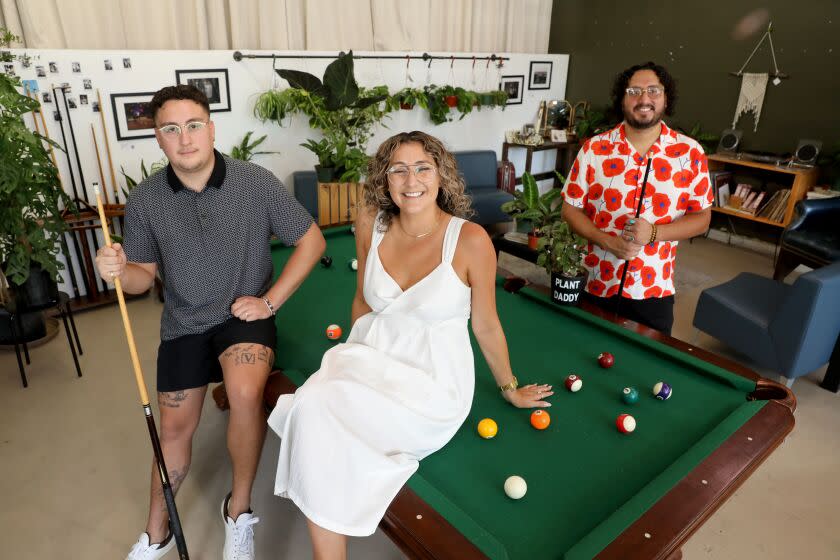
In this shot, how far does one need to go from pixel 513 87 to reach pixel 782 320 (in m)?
4.22

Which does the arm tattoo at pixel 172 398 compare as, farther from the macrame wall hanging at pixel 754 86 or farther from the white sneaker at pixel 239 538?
the macrame wall hanging at pixel 754 86

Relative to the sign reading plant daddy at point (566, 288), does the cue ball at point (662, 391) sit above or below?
below

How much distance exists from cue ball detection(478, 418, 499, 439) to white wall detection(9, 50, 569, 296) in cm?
345

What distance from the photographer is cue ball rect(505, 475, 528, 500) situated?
1440 mm

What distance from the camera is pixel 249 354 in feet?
6.52

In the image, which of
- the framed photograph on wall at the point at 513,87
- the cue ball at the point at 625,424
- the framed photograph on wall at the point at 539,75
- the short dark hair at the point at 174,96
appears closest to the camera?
the cue ball at the point at 625,424

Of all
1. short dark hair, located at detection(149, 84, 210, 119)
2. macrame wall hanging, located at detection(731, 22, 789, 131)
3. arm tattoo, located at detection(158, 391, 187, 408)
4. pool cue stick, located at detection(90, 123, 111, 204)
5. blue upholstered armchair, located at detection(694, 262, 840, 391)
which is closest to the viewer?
short dark hair, located at detection(149, 84, 210, 119)

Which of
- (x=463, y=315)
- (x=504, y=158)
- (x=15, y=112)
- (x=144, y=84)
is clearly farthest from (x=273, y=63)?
(x=463, y=315)

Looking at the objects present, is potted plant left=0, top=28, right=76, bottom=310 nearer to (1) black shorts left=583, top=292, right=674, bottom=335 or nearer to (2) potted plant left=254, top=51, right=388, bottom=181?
(2) potted plant left=254, top=51, right=388, bottom=181

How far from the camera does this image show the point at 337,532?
1.49m

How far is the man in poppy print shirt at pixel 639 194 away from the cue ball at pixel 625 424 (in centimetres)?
82

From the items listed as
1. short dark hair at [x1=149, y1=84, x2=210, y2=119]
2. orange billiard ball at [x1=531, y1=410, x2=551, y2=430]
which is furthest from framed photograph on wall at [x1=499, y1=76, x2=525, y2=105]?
orange billiard ball at [x1=531, y1=410, x2=551, y2=430]

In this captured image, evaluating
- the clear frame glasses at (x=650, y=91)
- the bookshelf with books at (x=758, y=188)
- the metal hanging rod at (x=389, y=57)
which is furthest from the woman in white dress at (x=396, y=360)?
the bookshelf with books at (x=758, y=188)

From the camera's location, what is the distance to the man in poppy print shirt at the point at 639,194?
7.54ft
